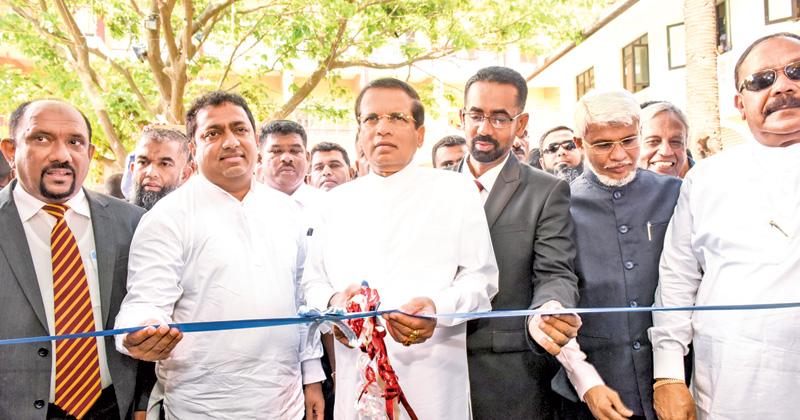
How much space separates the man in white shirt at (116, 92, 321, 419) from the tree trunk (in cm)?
806

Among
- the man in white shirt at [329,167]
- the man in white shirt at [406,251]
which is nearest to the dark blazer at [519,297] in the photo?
the man in white shirt at [406,251]

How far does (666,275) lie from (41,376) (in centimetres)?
301

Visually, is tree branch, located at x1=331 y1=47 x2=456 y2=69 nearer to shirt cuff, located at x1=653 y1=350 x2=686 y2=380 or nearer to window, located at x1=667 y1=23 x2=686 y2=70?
shirt cuff, located at x1=653 y1=350 x2=686 y2=380

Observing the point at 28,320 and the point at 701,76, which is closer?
the point at 28,320

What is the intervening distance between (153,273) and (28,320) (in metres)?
0.63

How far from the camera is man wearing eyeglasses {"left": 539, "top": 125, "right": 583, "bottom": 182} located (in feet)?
19.3

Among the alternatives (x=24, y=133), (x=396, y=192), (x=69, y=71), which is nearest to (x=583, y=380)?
(x=396, y=192)

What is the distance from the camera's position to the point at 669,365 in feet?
9.20

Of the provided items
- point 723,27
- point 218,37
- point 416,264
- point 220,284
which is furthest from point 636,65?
point 220,284

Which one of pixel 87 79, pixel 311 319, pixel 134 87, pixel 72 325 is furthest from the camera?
pixel 134 87

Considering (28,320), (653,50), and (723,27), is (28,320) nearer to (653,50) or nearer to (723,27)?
(723,27)

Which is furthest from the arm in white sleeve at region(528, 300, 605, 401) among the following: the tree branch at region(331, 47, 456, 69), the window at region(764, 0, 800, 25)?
the window at region(764, 0, 800, 25)

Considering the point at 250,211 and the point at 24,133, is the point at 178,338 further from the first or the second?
the point at 24,133

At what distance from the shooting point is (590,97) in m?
3.29
